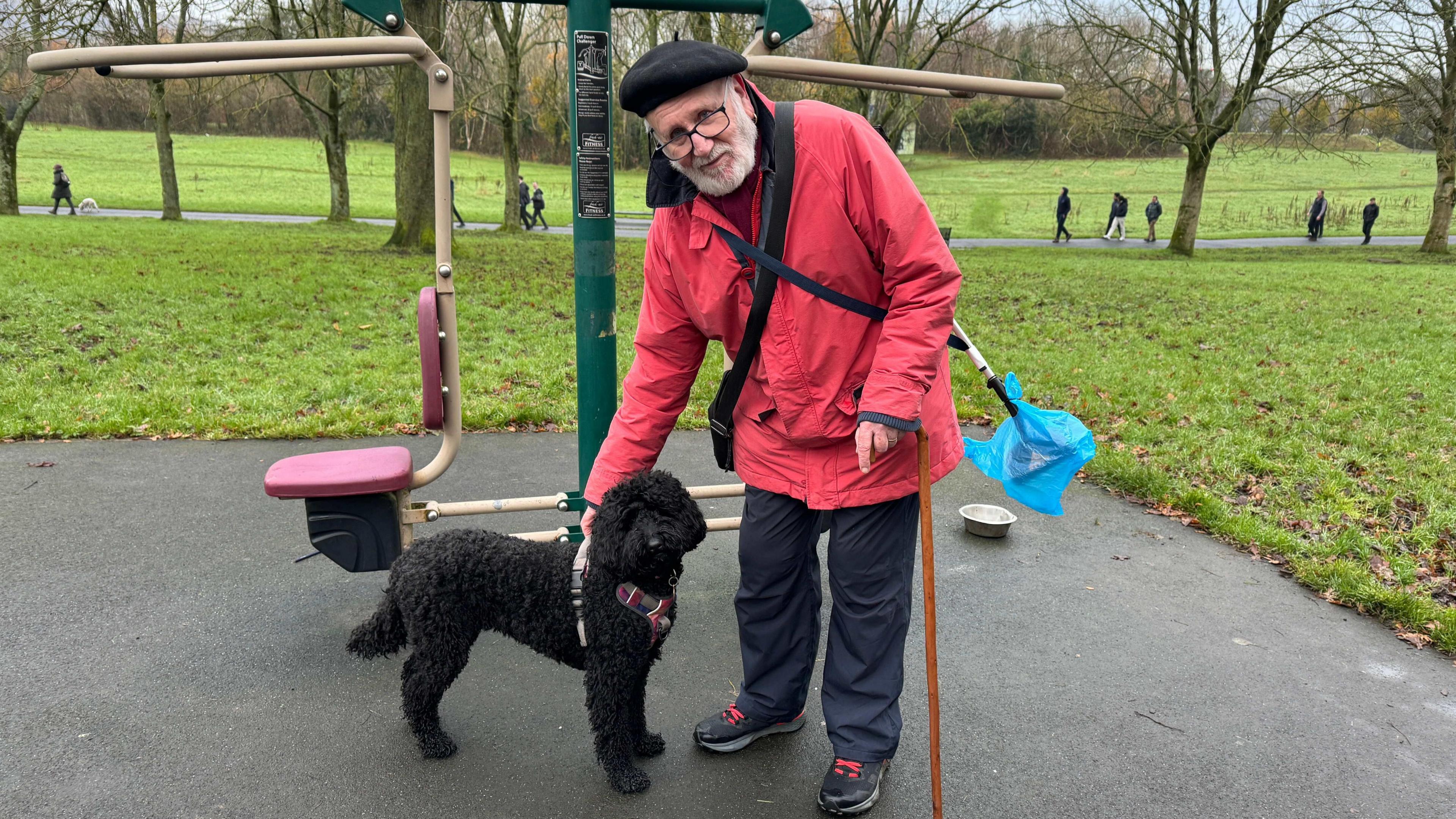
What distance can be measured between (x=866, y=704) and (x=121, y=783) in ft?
7.73

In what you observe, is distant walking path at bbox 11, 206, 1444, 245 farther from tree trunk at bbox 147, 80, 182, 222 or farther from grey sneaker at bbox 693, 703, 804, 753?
grey sneaker at bbox 693, 703, 804, 753

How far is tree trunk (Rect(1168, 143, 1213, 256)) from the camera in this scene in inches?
883

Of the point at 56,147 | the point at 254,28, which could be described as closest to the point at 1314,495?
the point at 254,28

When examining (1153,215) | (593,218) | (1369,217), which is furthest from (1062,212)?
(593,218)

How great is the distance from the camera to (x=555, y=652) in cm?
280

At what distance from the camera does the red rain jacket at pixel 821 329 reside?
7.57 feet

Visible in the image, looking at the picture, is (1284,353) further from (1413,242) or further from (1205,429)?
(1413,242)

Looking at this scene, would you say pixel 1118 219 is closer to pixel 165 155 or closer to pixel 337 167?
pixel 337 167

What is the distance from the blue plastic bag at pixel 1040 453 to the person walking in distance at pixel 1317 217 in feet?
102

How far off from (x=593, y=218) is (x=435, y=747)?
201cm

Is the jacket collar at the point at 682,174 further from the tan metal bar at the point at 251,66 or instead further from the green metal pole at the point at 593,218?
the tan metal bar at the point at 251,66

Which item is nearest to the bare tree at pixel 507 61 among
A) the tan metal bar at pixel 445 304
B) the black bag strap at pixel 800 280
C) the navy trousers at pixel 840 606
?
the tan metal bar at pixel 445 304

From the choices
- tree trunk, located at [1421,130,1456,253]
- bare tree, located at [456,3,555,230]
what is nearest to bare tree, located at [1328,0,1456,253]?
tree trunk, located at [1421,130,1456,253]

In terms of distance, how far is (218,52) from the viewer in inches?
112
